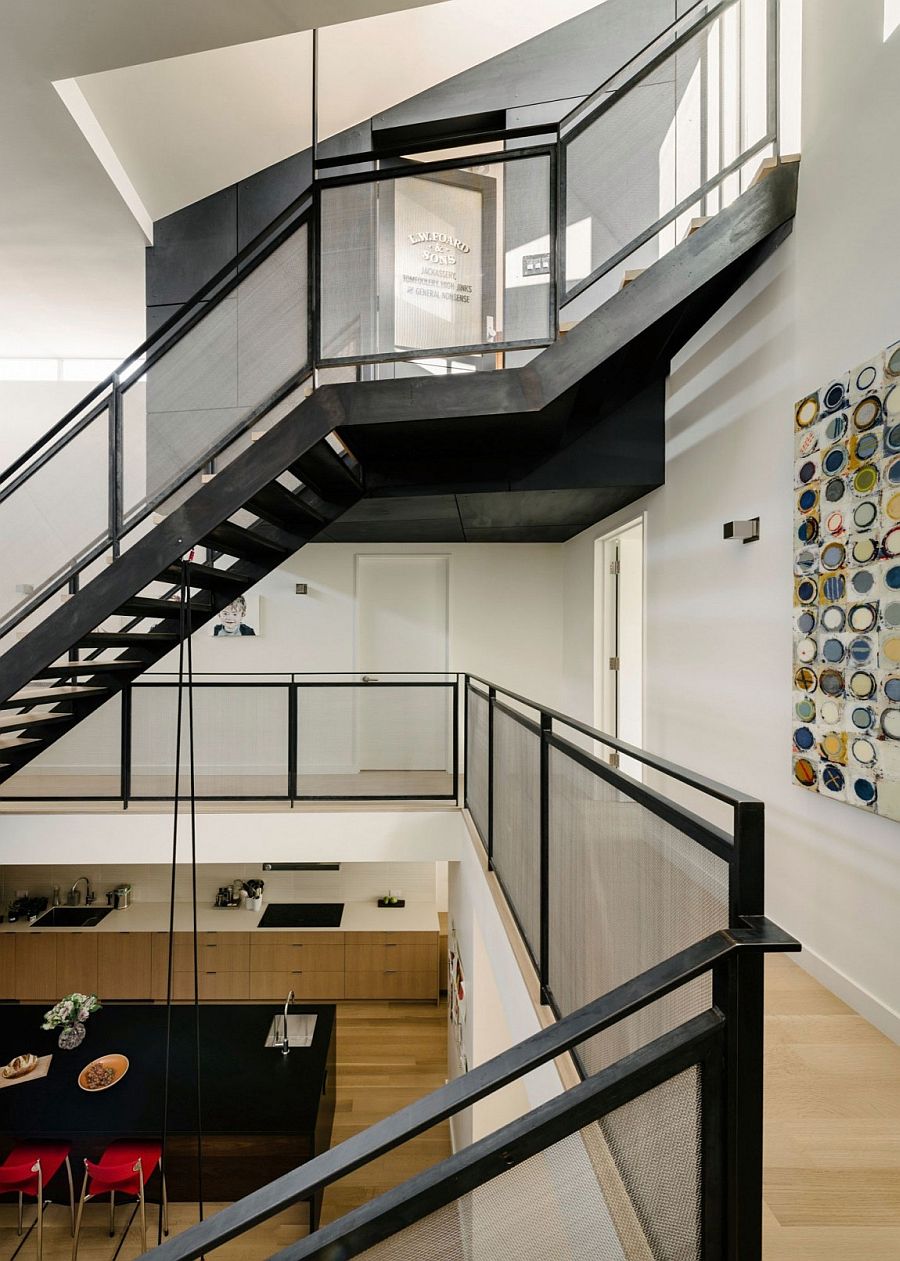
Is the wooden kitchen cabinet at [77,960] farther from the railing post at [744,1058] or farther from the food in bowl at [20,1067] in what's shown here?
the railing post at [744,1058]

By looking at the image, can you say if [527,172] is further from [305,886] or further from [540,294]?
[305,886]

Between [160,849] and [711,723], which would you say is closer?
[711,723]

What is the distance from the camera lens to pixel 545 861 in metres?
2.30

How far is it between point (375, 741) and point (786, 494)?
11.9ft

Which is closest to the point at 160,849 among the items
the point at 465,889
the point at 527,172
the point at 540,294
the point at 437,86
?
the point at 465,889

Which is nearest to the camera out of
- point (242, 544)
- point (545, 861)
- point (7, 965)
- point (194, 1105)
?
point (545, 861)

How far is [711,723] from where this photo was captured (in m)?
3.46

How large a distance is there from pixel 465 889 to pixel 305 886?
4064 millimetres

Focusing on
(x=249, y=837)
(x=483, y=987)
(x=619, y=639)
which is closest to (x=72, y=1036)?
(x=249, y=837)

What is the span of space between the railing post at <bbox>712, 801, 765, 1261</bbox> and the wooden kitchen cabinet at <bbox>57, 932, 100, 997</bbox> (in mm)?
8636

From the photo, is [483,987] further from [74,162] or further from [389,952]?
[74,162]

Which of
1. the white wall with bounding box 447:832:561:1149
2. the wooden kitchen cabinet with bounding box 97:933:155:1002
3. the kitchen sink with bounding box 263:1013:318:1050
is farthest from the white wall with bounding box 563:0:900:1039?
the wooden kitchen cabinet with bounding box 97:933:155:1002

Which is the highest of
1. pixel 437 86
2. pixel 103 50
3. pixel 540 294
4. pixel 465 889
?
pixel 437 86

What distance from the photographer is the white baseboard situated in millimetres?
2135
